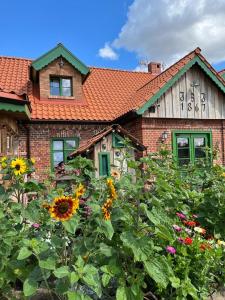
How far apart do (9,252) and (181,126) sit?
10.9m

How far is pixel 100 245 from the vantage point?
2557 millimetres

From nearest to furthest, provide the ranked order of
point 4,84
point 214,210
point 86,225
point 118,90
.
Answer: point 86,225
point 214,210
point 4,84
point 118,90

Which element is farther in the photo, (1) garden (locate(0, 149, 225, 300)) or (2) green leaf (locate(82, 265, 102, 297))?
(1) garden (locate(0, 149, 225, 300))

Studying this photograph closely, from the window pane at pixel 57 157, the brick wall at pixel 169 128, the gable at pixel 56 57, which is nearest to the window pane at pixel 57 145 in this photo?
the window pane at pixel 57 157

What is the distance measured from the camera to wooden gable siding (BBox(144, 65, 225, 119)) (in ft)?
40.5

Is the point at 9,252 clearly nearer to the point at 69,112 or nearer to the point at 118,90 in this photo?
the point at 69,112

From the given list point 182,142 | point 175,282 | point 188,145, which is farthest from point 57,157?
point 175,282

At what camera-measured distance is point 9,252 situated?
97.7 inches

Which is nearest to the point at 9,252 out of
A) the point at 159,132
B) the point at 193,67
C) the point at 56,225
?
the point at 56,225

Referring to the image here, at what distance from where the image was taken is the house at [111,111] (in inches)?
476

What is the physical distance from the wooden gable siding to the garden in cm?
886

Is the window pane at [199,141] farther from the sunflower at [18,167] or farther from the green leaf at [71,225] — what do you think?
the green leaf at [71,225]

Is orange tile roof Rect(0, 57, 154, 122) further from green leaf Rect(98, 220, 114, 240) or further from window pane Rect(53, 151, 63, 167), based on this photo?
green leaf Rect(98, 220, 114, 240)

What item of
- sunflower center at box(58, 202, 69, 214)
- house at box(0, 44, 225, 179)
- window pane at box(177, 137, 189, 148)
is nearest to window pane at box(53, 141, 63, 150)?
house at box(0, 44, 225, 179)
